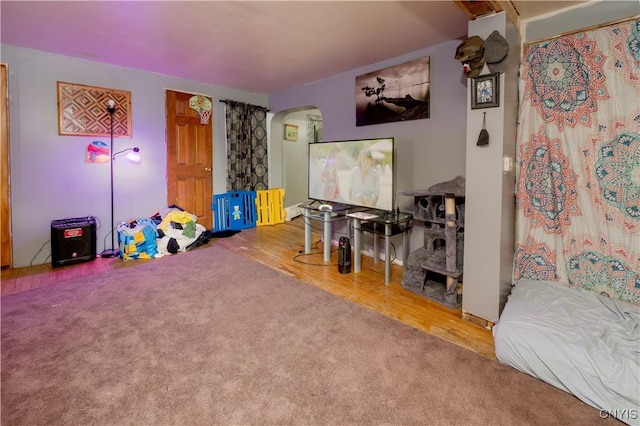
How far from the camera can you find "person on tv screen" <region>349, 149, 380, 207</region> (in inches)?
129

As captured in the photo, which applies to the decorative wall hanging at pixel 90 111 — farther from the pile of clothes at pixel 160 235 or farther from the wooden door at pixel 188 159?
the pile of clothes at pixel 160 235

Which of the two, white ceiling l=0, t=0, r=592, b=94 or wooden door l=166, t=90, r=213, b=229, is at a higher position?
white ceiling l=0, t=0, r=592, b=94

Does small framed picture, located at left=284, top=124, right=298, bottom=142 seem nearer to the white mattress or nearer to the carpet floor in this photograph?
the carpet floor

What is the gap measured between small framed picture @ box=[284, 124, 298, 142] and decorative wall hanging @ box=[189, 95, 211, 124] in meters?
1.86

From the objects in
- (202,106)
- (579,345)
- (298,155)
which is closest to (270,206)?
(298,155)

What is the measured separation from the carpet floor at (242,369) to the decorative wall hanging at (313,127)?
4978 millimetres

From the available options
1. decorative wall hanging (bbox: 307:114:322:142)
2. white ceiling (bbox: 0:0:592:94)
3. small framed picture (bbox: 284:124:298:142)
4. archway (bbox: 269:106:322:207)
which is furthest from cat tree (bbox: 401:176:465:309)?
decorative wall hanging (bbox: 307:114:322:142)

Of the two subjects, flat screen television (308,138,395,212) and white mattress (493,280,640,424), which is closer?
white mattress (493,280,640,424)

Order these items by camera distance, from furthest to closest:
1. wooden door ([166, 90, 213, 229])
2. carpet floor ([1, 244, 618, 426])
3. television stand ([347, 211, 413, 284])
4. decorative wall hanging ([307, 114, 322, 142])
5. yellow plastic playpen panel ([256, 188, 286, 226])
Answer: decorative wall hanging ([307, 114, 322, 142]) → yellow plastic playpen panel ([256, 188, 286, 226]) → wooden door ([166, 90, 213, 229]) → television stand ([347, 211, 413, 284]) → carpet floor ([1, 244, 618, 426])

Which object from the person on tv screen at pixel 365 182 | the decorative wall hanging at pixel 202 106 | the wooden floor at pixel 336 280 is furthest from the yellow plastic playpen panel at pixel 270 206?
the person on tv screen at pixel 365 182

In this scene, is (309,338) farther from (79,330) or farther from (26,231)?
(26,231)

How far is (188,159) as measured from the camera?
4.79m

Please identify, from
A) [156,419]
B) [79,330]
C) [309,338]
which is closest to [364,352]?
[309,338]

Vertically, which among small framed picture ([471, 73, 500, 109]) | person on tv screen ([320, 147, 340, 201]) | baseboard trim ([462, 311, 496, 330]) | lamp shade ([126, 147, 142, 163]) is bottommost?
baseboard trim ([462, 311, 496, 330])
